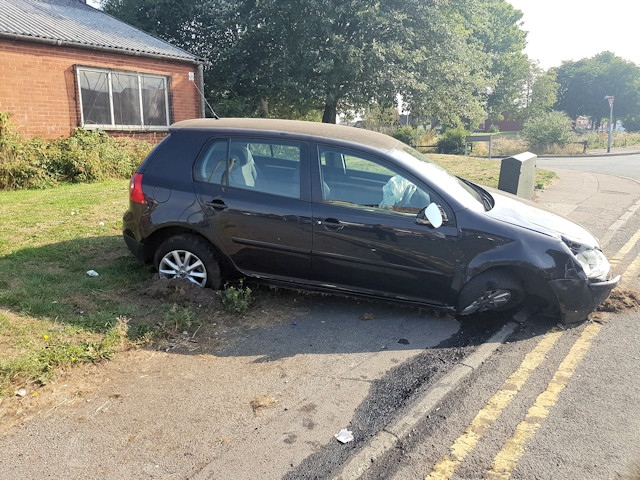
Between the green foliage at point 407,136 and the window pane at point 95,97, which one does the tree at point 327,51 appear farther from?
the green foliage at point 407,136

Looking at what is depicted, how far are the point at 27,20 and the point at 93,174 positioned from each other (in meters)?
5.40

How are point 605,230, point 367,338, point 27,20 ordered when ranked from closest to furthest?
point 367,338 < point 605,230 < point 27,20

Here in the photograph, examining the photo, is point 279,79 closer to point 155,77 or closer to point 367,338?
point 155,77

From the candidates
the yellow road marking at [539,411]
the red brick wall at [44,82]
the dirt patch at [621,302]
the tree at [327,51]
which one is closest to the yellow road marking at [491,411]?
the yellow road marking at [539,411]

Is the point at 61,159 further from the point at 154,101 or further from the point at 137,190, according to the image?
the point at 137,190

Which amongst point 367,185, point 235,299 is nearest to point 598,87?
point 367,185

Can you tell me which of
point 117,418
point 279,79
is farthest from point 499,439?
point 279,79

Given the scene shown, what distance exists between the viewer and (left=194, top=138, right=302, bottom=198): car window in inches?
192

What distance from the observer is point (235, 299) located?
15.8ft

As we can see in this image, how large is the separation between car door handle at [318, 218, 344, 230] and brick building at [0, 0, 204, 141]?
1121 cm

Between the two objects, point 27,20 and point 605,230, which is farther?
point 27,20

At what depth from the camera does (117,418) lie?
3.25 m

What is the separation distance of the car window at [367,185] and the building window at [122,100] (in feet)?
37.9

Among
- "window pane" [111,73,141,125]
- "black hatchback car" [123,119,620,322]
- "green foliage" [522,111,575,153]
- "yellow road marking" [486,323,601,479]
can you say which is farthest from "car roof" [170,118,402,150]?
"green foliage" [522,111,575,153]
